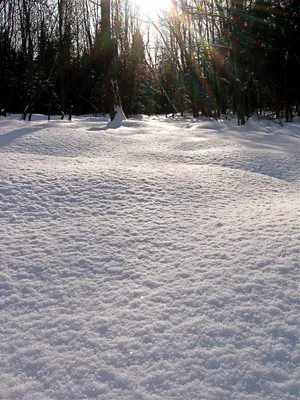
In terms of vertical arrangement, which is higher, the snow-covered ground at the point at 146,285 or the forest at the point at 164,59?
the forest at the point at 164,59

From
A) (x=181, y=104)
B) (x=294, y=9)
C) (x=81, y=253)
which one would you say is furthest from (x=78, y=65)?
(x=81, y=253)

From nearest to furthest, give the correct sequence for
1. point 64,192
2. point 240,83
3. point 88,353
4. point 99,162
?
point 88,353
point 64,192
point 99,162
point 240,83

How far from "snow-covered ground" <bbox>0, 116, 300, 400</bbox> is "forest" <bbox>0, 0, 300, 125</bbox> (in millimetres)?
5516

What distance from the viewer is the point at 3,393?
926mm

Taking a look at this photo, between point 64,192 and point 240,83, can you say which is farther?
point 240,83

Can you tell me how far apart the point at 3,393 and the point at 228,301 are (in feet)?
2.47

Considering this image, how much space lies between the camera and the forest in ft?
30.4

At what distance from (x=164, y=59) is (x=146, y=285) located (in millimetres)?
23661

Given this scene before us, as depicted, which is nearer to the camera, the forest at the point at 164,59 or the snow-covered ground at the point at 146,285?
the snow-covered ground at the point at 146,285

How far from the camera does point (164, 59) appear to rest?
22.9 meters

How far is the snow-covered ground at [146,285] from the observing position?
0.96 metres

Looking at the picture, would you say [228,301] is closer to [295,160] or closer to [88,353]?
[88,353]

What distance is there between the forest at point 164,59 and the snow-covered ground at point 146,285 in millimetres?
5516

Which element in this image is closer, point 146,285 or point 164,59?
point 146,285
